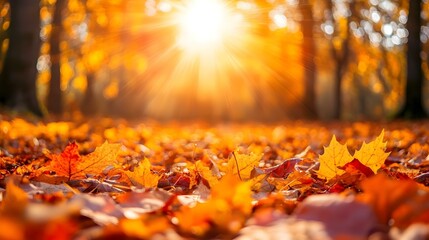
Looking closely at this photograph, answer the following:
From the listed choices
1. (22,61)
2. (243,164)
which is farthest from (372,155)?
(22,61)

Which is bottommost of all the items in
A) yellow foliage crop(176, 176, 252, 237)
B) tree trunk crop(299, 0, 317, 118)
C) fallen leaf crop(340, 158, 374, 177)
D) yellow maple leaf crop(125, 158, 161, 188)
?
tree trunk crop(299, 0, 317, 118)

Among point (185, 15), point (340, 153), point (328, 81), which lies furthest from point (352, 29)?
point (328, 81)

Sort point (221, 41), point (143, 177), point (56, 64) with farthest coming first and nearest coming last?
point (221, 41) < point (56, 64) < point (143, 177)

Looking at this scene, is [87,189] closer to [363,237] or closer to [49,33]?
[363,237]

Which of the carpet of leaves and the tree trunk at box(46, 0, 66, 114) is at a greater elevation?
the carpet of leaves

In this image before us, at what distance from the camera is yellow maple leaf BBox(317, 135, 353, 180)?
1.93m

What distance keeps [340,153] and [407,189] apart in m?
0.81

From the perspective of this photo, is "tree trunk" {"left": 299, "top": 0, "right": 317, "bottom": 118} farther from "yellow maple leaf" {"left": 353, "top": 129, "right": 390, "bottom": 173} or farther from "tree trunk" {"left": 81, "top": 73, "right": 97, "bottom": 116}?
"yellow maple leaf" {"left": 353, "top": 129, "right": 390, "bottom": 173}

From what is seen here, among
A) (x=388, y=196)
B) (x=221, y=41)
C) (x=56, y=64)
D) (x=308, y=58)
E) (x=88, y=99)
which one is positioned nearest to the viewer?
(x=388, y=196)

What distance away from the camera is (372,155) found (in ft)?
6.44

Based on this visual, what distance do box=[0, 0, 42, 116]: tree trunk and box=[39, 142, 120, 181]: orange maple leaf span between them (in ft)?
26.4

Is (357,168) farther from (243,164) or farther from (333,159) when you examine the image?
(243,164)

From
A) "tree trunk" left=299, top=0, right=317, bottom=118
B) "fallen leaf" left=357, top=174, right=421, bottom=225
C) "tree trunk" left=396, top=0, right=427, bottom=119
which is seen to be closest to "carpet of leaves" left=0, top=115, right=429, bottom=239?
"fallen leaf" left=357, top=174, right=421, bottom=225

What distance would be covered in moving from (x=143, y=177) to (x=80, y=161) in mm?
293
